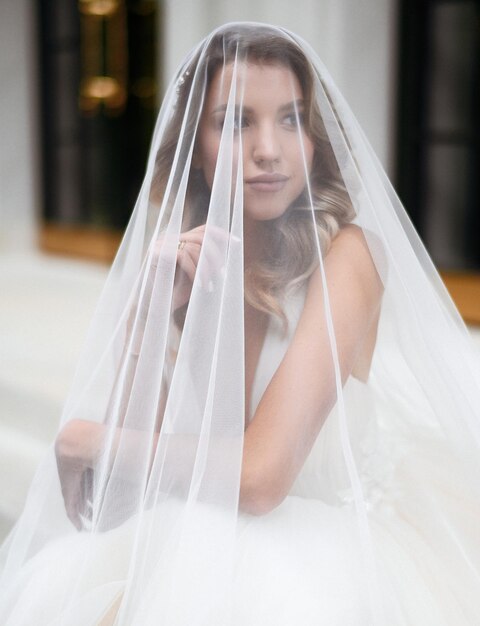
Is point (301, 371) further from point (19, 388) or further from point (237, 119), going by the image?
point (19, 388)

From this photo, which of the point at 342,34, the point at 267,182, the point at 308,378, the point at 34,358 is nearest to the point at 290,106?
the point at 267,182

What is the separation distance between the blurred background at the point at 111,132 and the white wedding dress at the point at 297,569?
1037mm

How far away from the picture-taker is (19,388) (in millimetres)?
2938

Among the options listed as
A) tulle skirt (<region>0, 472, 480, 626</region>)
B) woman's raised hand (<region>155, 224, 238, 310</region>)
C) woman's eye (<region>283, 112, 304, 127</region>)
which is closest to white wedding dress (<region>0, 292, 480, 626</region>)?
tulle skirt (<region>0, 472, 480, 626</region>)

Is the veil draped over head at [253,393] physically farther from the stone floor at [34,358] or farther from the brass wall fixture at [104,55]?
the brass wall fixture at [104,55]

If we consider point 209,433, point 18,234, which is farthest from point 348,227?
point 18,234

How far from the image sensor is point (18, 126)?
625cm

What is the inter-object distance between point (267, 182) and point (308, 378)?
0.95 ft

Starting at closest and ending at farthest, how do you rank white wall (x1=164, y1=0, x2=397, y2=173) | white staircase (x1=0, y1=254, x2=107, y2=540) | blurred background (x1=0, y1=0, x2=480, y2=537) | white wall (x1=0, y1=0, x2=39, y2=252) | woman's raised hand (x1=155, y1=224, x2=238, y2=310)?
woman's raised hand (x1=155, y1=224, x2=238, y2=310)
white staircase (x1=0, y1=254, x2=107, y2=540)
blurred background (x1=0, y1=0, x2=480, y2=537)
white wall (x1=164, y1=0, x2=397, y2=173)
white wall (x1=0, y1=0, x2=39, y2=252)

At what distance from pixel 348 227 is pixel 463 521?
0.50 meters

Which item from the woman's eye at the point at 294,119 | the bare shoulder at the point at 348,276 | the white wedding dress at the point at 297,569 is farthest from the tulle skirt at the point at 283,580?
the woman's eye at the point at 294,119

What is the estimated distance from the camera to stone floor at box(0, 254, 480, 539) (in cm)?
258

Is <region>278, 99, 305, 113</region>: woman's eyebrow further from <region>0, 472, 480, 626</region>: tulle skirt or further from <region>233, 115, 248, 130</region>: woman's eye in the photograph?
<region>0, 472, 480, 626</region>: tulle skirt

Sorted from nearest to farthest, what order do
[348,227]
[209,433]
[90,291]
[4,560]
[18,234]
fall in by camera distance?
[209,433], [348,227], [4,560], [90,291], [18,234]
